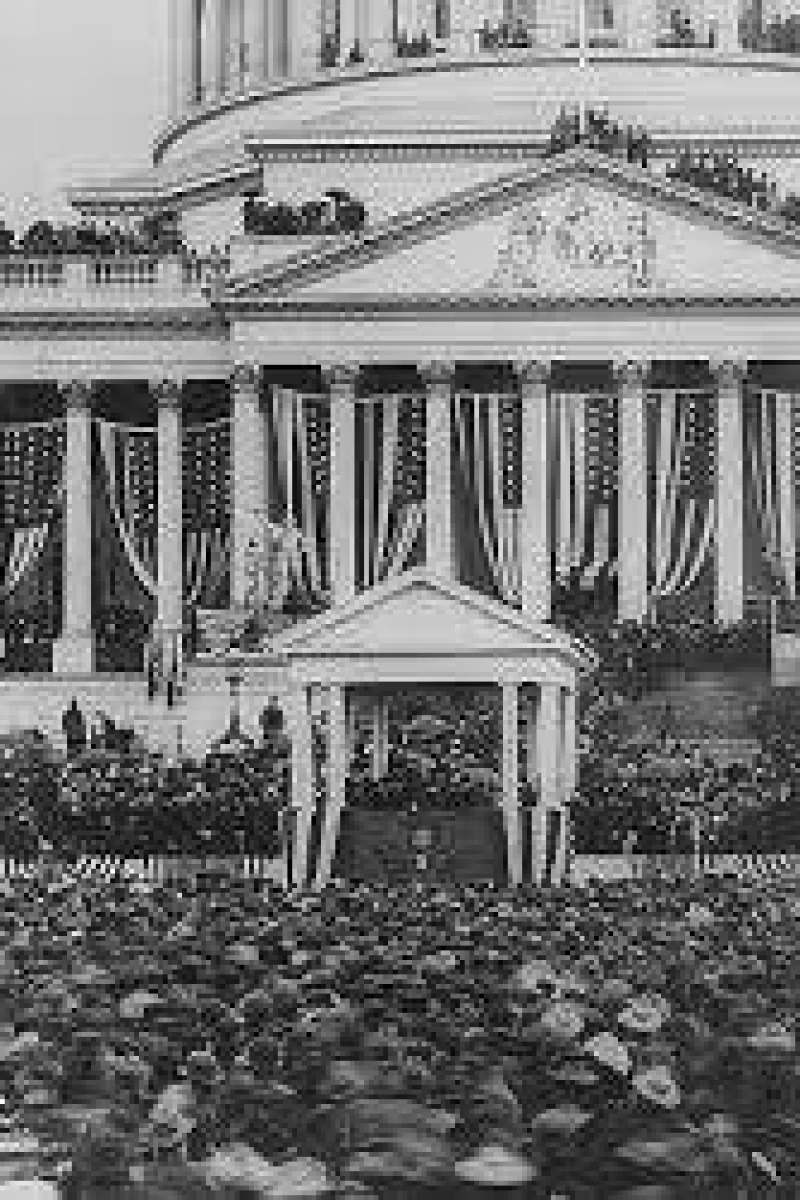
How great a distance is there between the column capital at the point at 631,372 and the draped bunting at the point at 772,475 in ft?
11.1

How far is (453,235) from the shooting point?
320 feet

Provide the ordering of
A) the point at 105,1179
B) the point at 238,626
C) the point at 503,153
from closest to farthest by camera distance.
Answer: the point at 105,1179 → the point at 238,626 → the point at 503,153

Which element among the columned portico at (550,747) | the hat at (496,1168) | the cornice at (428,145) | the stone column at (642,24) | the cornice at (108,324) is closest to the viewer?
the hat at (496,1168)

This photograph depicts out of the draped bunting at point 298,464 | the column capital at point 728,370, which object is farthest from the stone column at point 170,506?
the column capital at point 728,370

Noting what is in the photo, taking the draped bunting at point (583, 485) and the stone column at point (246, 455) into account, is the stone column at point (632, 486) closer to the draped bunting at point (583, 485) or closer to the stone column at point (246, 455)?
the draped bunting at point (583, 485)

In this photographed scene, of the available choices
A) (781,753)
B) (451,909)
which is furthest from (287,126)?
(451,909)

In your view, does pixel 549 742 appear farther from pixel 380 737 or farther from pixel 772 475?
pixel 772 475

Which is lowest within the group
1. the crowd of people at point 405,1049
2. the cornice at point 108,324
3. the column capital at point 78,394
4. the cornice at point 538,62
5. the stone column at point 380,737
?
the stone column at point 380,737

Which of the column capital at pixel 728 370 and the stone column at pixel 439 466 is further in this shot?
the column capital at pixel 728 370

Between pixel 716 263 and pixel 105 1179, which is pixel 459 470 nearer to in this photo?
pixel 716 263

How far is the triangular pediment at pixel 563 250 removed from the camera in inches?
3814

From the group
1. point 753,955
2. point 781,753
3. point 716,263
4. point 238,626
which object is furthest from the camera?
point 716,263

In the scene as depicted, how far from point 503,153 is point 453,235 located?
35.0 ft

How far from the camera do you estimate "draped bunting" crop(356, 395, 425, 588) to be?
97.3 metres
